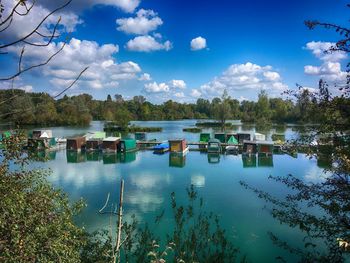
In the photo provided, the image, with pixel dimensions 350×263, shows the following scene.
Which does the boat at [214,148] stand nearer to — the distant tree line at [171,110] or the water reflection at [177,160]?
the water reflection at [177,160]

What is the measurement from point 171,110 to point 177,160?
398 feet

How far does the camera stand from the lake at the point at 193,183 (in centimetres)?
1844

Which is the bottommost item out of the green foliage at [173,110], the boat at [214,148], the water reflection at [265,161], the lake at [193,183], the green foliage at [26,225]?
the lake at [193,183]

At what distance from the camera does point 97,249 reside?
931 cm

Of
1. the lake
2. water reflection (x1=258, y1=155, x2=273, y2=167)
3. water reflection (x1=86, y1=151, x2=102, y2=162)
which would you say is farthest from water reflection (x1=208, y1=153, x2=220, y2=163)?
water reflection (x1=86, y1=151, x2=102, y2=162)

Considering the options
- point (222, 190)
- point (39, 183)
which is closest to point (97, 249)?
point (39, 183)

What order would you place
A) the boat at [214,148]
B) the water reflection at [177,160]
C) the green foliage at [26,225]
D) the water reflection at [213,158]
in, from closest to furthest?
the green foliage at [26,225], the water reflection at [177,160], the water reflection at [213,158], the boat at [214,148]

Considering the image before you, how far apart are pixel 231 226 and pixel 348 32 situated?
15178mm

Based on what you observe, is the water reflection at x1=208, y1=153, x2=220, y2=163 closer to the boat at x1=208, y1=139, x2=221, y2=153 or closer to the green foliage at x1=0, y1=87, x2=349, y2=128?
the boat at x1=208, y1=139, x2=221, y2=153

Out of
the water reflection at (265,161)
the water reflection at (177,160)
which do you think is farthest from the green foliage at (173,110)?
the water reflection at (177,160)

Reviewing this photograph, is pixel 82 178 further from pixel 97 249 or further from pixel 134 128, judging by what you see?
pixel 134 128

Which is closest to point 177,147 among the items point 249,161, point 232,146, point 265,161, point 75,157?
point 232,146

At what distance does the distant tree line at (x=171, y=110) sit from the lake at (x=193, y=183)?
1731 millimetres

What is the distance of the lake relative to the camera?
1844 centimetres
